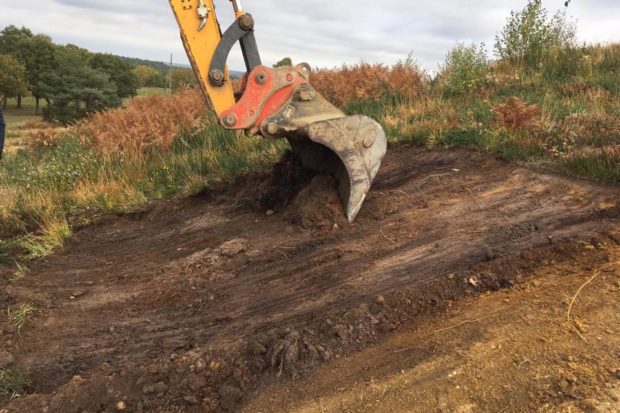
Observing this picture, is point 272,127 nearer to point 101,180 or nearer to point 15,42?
point 101,180

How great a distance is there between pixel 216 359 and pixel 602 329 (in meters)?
2.14

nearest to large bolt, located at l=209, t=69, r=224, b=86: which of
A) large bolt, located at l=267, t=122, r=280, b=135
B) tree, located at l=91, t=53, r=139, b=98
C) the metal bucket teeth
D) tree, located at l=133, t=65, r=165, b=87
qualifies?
large bolt, located at l=267, t=122, r=280, b=135

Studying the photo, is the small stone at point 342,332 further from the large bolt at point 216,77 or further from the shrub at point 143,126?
the shrub at point 143,126

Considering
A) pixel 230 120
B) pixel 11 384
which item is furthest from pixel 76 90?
pixel 11 384

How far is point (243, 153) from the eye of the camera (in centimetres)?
695

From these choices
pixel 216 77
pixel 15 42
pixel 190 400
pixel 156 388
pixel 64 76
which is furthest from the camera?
pixel 15 42

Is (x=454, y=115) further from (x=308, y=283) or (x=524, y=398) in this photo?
(x=524, y=398)

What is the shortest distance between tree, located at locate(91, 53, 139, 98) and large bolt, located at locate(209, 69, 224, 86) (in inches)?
1884

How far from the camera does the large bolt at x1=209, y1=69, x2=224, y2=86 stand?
430 cm

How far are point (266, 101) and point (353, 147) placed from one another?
2.82 feet

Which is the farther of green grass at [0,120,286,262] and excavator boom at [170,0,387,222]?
green grass at [0,120,286,262]

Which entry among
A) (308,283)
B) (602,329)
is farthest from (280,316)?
(602,329)

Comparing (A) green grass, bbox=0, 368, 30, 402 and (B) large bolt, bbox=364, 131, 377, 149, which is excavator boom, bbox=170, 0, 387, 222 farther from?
(A) green grass, bbox=0, 368, 30, 402

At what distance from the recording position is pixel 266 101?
4.41m
